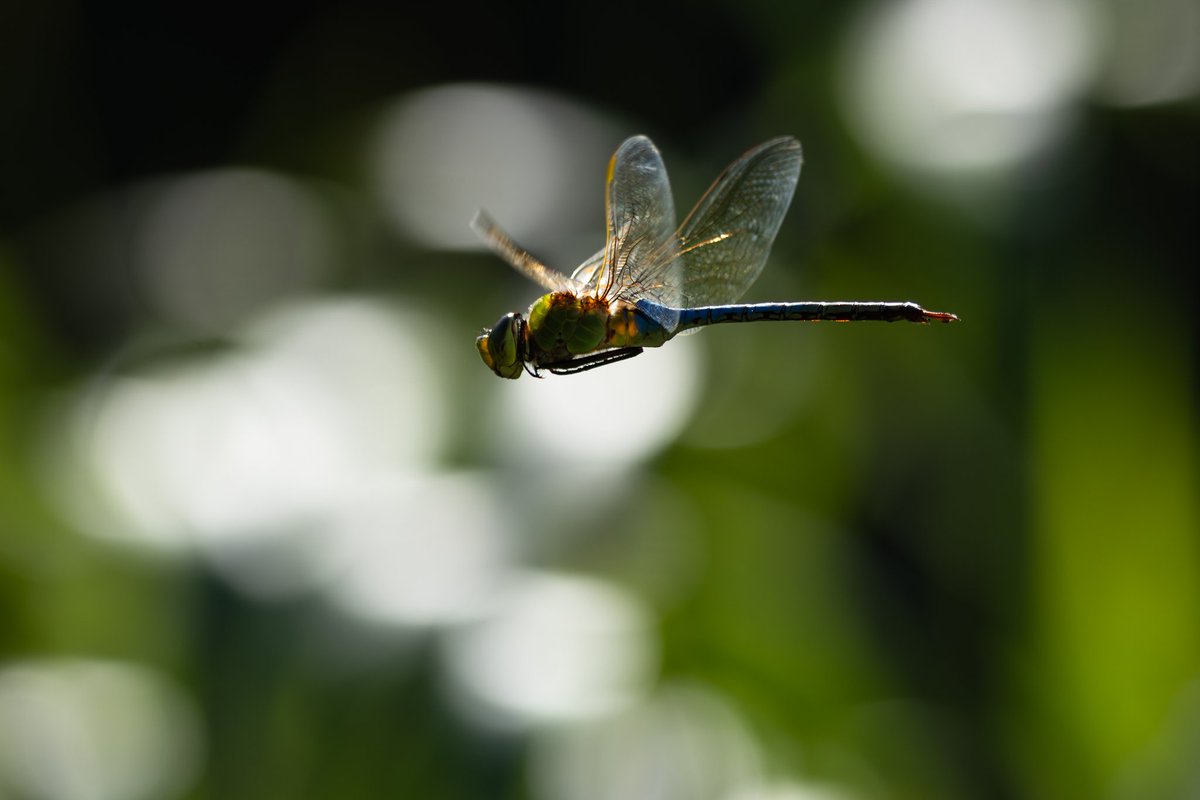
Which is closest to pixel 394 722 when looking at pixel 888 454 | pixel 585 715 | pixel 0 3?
pixel 585 715

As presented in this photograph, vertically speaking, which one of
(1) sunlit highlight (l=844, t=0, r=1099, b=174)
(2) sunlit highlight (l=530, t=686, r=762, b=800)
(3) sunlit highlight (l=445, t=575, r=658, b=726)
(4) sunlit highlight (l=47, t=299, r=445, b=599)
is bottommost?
(2) sunlit highlight (l=530, t=686, r=762, b=800)

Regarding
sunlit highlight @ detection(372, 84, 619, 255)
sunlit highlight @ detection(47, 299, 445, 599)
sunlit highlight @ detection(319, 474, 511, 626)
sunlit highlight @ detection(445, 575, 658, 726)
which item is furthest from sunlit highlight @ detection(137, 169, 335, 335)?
sunlit highlight @ detection(445, 575, 658, 726)

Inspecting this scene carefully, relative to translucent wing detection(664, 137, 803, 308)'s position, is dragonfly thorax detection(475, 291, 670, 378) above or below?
below

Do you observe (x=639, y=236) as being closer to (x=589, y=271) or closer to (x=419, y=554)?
(x=589, y=271)

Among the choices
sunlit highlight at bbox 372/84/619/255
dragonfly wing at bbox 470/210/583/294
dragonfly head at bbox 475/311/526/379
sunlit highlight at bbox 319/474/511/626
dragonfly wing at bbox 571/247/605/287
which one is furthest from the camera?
sunlit highlight at bbox 372/84/619/255

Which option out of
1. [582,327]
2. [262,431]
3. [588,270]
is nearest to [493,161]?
[262,431]

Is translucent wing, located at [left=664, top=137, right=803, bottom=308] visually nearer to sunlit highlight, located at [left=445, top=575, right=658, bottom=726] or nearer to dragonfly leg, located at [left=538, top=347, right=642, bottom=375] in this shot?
dragonfly leg, located at [left=538, top=347, right=642, bottom=375]

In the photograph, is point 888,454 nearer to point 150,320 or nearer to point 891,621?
point 891,621
